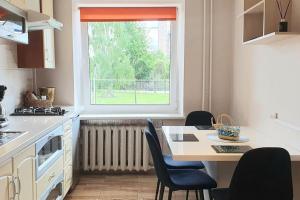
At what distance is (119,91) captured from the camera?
4.29 meters

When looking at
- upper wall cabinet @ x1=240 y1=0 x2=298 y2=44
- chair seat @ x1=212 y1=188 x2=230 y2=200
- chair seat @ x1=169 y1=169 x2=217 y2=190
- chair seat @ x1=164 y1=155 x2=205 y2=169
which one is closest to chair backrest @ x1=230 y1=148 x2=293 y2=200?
chair seat @ x1=212 y1=188 x2=230 y2=200

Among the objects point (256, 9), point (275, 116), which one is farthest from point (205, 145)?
point (256, 9)

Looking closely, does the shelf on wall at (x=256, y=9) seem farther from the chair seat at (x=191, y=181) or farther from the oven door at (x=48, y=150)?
the oven door at (x=48, y=150)

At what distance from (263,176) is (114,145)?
2334 mm

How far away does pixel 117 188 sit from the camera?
3.66m

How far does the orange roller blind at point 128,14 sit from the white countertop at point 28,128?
1.29 metres

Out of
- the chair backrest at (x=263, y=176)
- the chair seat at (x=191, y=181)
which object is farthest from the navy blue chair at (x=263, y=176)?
the chair seat at (x=191, y=181)

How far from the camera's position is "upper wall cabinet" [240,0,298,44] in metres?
2.43

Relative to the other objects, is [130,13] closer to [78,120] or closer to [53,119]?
[78,120]

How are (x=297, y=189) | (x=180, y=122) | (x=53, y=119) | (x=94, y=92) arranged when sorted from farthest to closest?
1. (x=94, y=92)
2. (x=180, y=122)
3. (x=53, y=119)
4. (x=297, y=189)

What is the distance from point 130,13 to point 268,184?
2.78m

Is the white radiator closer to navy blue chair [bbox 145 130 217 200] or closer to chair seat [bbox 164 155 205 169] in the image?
chair seat [bbox 164 155 205 169]

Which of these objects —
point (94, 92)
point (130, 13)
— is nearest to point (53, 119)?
point (94, 92)

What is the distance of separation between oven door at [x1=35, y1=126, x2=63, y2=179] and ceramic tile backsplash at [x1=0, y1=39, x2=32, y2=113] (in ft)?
2.34
